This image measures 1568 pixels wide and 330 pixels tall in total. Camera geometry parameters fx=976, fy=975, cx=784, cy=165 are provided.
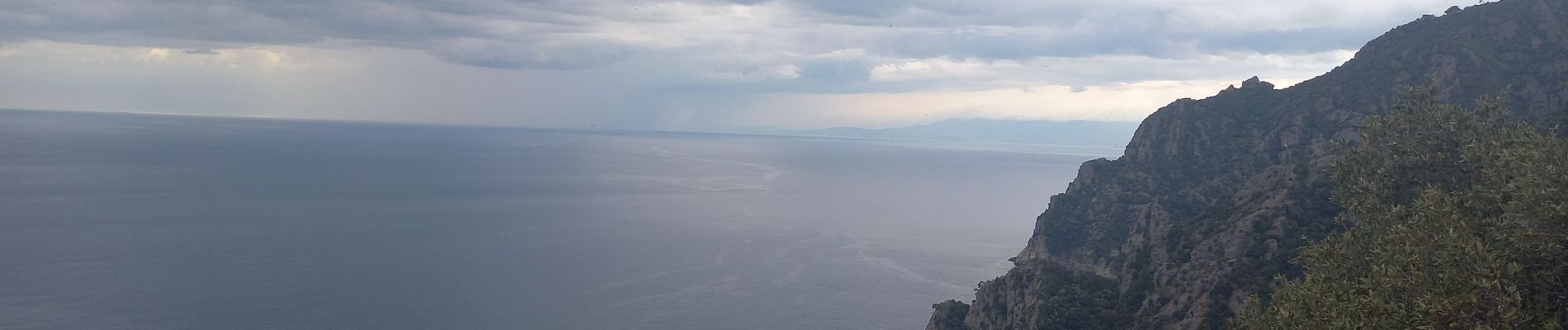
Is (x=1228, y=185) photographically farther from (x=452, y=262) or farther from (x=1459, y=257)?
(x=452, y=262)

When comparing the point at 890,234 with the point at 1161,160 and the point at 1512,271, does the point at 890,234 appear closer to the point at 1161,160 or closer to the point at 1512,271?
the point at 1161,160

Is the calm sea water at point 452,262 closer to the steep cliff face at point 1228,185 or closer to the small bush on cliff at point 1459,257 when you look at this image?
the steep cliff face at point 1228,185

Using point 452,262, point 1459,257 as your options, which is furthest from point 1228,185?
point 452,262

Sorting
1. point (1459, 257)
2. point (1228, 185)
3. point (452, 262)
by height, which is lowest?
point (452, 262)

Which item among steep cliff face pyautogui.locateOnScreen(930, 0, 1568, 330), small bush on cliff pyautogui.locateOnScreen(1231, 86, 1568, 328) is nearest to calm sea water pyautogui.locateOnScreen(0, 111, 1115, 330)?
steep cliff face pyautogui.locateOnScreen(930, 0, 1568, 330)

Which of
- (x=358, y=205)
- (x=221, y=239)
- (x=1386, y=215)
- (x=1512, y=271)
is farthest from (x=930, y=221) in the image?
(x=1512, y=271)

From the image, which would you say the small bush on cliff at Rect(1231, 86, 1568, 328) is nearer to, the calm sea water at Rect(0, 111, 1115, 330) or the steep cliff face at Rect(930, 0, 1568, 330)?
the steep cliff face at Rect(930, 0, 1568, 330)
